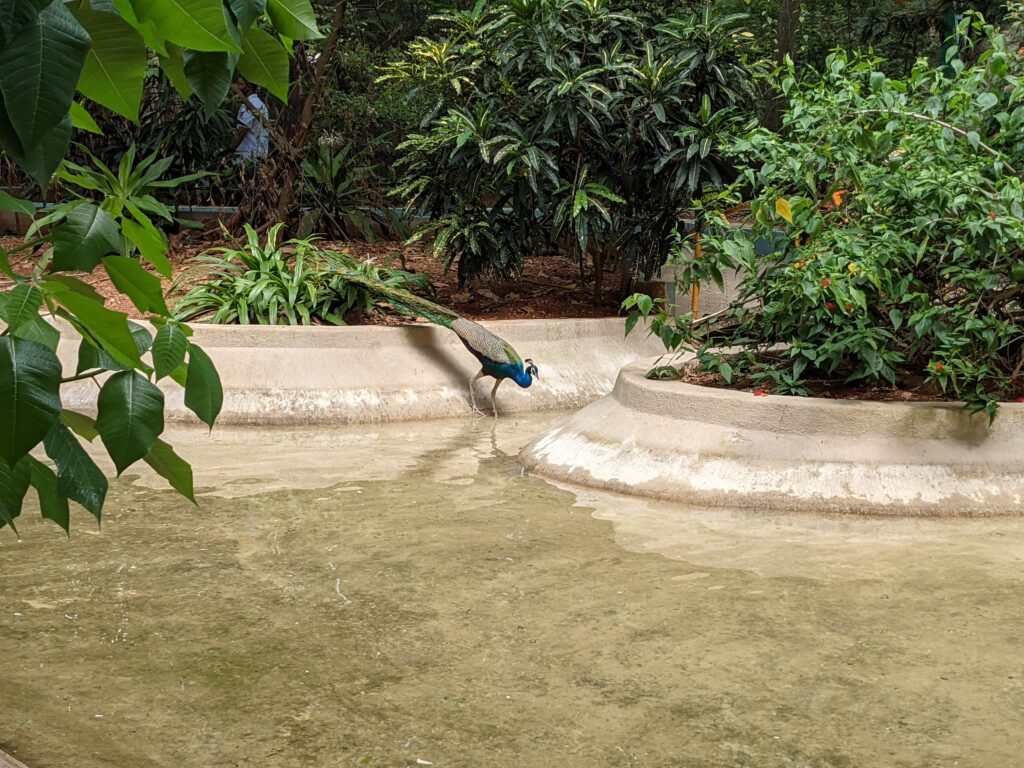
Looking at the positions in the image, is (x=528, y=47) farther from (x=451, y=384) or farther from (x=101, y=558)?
(x=101, y=558)

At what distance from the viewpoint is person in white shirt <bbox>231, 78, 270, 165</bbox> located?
44.2 feet

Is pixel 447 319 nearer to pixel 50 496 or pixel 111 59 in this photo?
pixel 50 496

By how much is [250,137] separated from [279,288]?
4.59 meters

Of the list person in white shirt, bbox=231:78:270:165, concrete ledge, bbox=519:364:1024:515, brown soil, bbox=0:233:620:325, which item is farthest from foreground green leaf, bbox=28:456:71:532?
person in white shirt, bbox=231:78:270:165

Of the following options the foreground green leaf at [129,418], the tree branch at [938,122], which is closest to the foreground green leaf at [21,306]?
the foreground green leaf at [129,418]

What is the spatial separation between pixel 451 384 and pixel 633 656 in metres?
5.85


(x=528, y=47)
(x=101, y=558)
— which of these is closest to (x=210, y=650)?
(x=101, y=558)

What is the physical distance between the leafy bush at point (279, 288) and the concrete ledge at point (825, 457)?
4314 mm

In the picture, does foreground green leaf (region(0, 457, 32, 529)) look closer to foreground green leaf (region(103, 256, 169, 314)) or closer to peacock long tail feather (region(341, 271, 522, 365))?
foreground green leaf (region(103, 256, 169, 314))

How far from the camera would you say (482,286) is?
1213 centimetres

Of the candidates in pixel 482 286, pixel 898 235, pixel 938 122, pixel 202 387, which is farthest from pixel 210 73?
pixel 482 286

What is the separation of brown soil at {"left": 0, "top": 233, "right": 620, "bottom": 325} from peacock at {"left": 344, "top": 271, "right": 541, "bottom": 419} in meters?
0.72

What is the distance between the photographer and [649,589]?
201 inches

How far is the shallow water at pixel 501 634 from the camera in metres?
3.60
